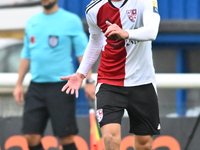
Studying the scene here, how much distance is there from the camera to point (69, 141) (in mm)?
5605

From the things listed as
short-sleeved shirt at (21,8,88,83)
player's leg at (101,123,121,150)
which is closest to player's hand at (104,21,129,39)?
player's leg at (101,123,121,150)

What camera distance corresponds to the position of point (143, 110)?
4.68 meters

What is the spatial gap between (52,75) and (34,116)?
0.49 metres

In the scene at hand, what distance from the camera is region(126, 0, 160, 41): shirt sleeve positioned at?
406 cm

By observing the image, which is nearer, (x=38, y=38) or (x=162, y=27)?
(x=38, y=38)

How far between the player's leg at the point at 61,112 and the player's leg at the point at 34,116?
0.10 meters

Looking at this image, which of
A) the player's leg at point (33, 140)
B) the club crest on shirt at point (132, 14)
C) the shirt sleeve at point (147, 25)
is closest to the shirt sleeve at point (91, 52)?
the club crest on shirt at point (132, 14)

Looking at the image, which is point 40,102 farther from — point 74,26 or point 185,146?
point 185,146

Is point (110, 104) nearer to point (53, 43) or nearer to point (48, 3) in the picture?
point (53, 43)

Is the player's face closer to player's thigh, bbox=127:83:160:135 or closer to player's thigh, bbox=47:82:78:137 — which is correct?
player's thigh, bbox=47:82:78:137

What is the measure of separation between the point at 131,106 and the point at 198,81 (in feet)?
5.82

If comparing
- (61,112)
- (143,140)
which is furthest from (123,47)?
(61,112)

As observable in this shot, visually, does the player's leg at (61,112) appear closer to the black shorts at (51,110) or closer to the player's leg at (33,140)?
the black shorts at (51,110)

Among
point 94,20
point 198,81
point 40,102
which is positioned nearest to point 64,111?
point 40,102
